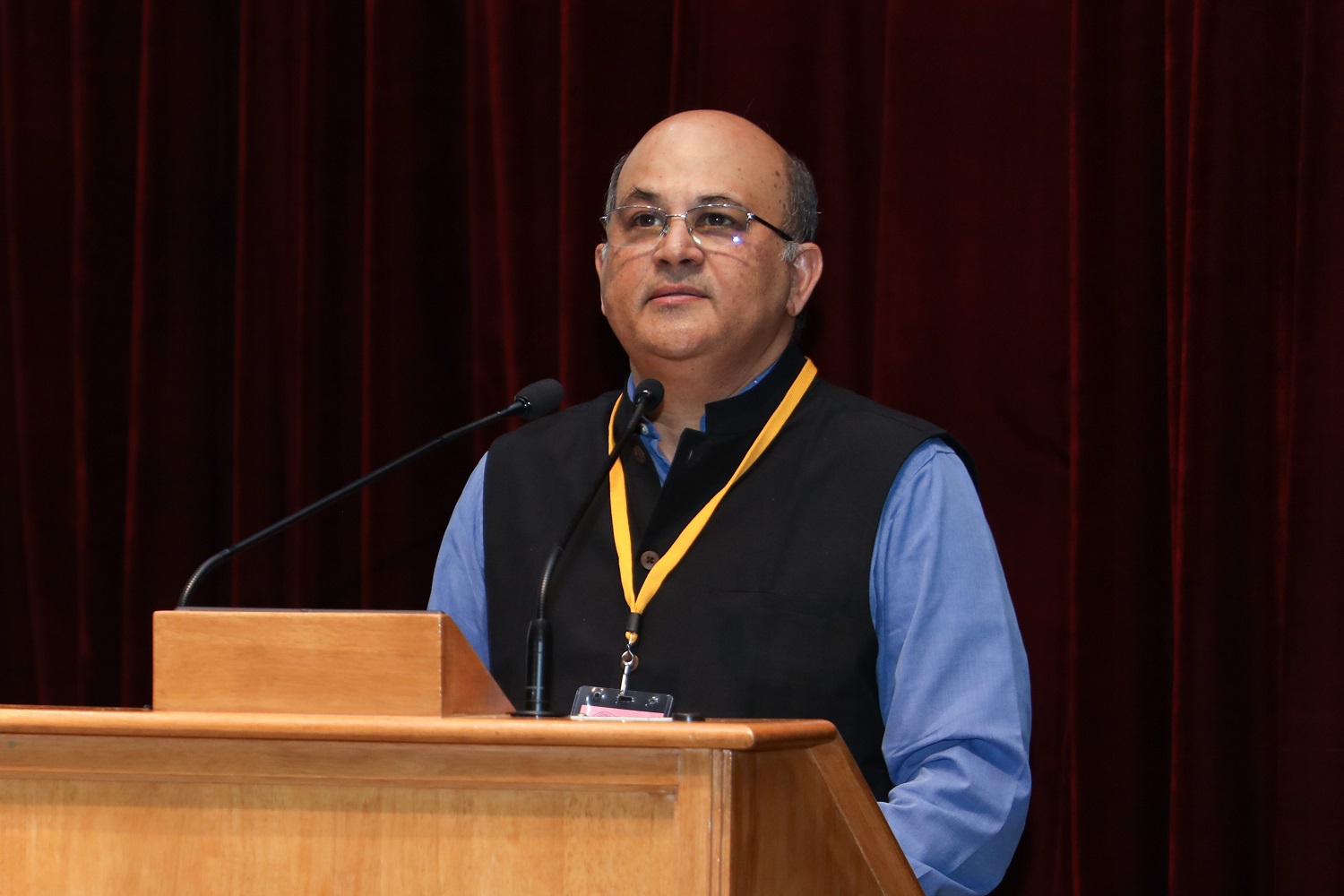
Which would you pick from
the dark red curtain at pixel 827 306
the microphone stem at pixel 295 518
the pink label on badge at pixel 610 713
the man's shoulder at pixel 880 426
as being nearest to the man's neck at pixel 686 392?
the man's shoulder at pixel 880 426

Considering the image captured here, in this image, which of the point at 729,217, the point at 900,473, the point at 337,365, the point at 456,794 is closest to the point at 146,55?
the point at 337,365

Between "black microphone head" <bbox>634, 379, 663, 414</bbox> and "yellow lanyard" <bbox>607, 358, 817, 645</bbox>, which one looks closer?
"black microphone head" <bbox>634, 379, 663, 414</bbox>

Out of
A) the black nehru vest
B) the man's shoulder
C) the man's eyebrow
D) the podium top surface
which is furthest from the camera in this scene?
the man's eyebrow

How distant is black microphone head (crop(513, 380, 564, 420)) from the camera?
1.71 m

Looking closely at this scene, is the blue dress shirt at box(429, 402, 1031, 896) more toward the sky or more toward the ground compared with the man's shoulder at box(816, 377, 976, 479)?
more toward the ground

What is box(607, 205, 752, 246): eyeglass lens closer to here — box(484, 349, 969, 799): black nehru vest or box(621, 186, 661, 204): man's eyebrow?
box(621, 186, 661, 204): man's eyebrow

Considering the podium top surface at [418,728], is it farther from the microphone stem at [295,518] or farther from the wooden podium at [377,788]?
the microphone stem at [295,518]

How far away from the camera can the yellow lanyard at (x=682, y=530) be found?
6.24ft

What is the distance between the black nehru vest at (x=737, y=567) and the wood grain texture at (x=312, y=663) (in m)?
0.73

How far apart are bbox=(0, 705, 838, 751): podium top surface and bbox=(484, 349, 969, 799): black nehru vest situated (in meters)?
0.78

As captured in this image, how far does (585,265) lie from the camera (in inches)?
102

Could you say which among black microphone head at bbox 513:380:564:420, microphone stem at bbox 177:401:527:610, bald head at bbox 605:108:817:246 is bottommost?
microphone stem at bbox 177:401:527:610

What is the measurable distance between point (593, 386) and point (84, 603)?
1.09m

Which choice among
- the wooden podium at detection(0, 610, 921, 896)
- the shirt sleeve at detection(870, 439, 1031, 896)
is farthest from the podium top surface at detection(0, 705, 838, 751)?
the shirt sleeve at detection(870, 439, 1031, 896)
